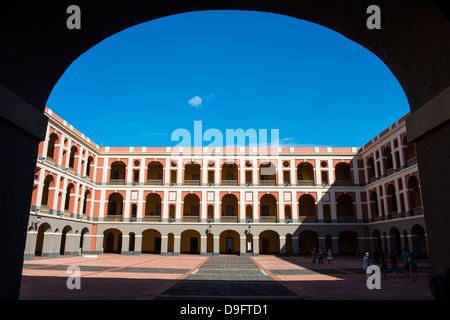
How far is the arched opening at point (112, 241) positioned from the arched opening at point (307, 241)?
22.4 m

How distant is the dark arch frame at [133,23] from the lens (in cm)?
399

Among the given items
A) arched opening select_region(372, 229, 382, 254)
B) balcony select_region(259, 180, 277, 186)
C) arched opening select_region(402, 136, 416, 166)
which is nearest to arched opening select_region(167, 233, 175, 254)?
balcony select_region(259, 180, 277, 186)

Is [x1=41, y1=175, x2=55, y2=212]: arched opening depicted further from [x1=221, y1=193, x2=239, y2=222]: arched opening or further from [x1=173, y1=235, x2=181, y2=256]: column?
[x1=221, y1=193, x2=239, y2=222]: arched opening

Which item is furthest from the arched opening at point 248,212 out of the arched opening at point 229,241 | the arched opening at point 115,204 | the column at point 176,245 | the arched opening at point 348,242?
the arched opening at point 115,204

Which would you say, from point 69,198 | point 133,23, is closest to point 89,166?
point 69,198

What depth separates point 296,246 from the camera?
36969 mm

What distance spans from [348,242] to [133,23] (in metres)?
40.5

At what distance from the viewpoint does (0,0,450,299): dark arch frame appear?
3.99 m

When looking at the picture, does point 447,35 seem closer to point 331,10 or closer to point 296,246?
point 331,10

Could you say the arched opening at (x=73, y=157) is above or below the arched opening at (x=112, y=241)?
above

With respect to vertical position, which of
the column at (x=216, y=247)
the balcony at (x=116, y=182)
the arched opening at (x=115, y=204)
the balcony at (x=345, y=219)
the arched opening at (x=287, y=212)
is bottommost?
the column at (x=216, y=247)

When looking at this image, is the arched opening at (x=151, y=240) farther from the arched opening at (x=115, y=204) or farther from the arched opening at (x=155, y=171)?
the arched opening at (x=155, y=171)

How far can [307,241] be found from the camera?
40.4m

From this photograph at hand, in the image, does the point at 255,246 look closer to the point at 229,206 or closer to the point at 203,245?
the point at 203,245
